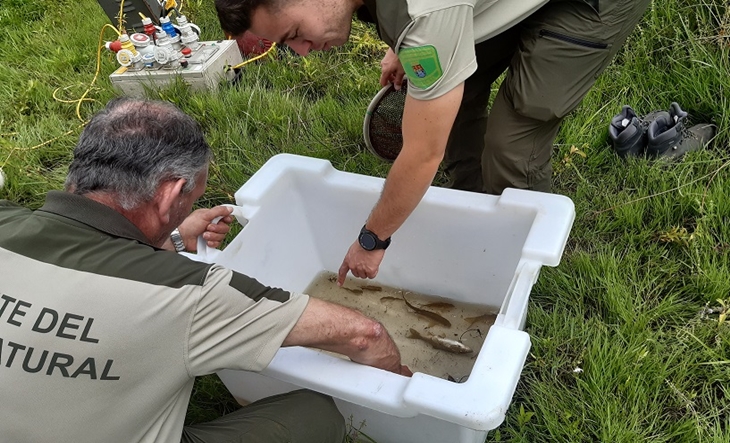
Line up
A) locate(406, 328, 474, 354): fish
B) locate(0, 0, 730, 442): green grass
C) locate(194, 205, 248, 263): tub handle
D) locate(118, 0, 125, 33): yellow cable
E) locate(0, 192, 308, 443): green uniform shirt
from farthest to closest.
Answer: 1. locate(118, 0, 125, 33): yellow cable
2. locate(406, 328, 474, 354): fish
3. locate(194, 205, 248, 263): tub handle
4. locate(0, 0, 730, 442): green grass
5. locate(0, 192, 308, 443): green uniform shirt

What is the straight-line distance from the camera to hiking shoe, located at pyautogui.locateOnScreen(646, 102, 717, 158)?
2451 millimetres

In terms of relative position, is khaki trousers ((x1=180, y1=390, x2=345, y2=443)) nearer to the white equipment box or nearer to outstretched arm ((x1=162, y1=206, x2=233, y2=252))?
outstretched arm ((x1=162, y1=206, x2=233, y2=252))

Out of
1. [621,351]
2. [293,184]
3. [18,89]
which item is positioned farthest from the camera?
[18,89]

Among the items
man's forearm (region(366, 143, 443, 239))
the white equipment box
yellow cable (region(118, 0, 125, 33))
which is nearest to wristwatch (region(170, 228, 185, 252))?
man's forearm (region(366, 143, 443, 239))

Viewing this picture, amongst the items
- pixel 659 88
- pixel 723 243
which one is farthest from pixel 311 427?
pixel 659 88

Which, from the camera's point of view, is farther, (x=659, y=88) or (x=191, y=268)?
(x=659, y=88)

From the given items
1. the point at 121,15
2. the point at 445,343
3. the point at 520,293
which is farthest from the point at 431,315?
the point at 121,15

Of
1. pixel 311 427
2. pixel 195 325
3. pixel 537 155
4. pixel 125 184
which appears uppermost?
pixel 125 184

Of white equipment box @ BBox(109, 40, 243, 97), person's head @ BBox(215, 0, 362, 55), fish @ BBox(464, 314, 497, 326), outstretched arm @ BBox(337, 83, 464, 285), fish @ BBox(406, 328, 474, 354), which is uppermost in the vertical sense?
person's head @ BBox(215, 0, 362, 55)

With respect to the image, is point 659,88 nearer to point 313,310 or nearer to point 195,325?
point 313,310

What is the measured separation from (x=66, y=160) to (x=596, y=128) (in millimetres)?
2664

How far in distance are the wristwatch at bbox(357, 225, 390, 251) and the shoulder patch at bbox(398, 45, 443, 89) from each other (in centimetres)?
52

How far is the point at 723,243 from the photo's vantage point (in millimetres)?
2096

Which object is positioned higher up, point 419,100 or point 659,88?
point 419,100
